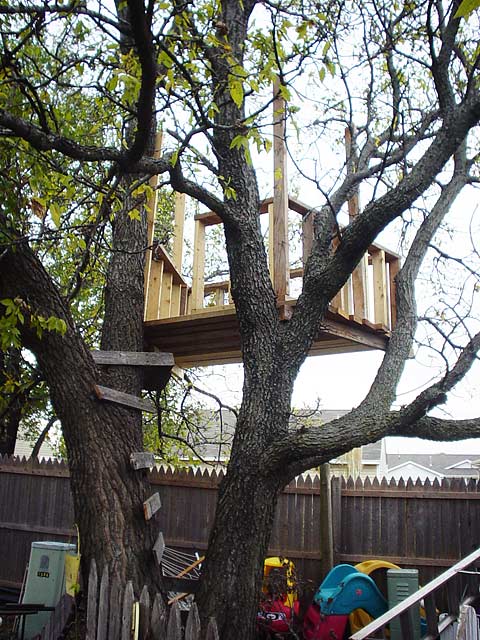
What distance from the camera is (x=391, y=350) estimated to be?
4.72 m

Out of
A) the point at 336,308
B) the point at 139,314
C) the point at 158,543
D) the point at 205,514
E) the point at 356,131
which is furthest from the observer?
the point at 205,514

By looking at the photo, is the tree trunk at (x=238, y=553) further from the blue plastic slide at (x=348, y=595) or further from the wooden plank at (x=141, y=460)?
the blue plastic slide at (x=348, y=595)

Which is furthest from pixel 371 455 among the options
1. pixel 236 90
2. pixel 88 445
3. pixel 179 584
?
pixel 236 90

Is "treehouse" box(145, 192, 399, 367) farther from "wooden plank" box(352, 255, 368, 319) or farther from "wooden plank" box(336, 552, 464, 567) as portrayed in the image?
"wooden plank" box(336, 552, 464, 567)

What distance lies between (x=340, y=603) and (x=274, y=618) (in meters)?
0.58

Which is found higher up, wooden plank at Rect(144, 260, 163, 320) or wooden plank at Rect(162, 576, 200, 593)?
wooden plank at Rect(144, 260, 163, 320)

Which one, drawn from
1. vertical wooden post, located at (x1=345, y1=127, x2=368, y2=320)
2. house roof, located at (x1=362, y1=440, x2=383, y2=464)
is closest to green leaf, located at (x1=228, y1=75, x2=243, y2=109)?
vertical wooden post, located at (x1=345, y1=127, x2=368, y2=320)

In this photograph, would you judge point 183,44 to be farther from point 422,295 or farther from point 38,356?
point 422,295

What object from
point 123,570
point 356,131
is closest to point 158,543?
point 123,570

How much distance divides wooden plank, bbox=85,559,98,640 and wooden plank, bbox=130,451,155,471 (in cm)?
64

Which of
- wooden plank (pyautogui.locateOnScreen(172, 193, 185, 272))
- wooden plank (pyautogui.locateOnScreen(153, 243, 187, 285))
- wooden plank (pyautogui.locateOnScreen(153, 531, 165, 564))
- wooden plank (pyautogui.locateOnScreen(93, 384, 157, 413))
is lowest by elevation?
wooden plank (pyautogui.locateOnScreen(153, 531, 165, 564))

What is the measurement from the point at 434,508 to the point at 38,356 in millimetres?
4386

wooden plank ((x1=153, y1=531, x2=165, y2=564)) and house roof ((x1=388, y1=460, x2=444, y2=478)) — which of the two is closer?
wooden plank ((x1=153, y1=531, x2=165, y2=564))

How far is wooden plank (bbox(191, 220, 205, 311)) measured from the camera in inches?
226
